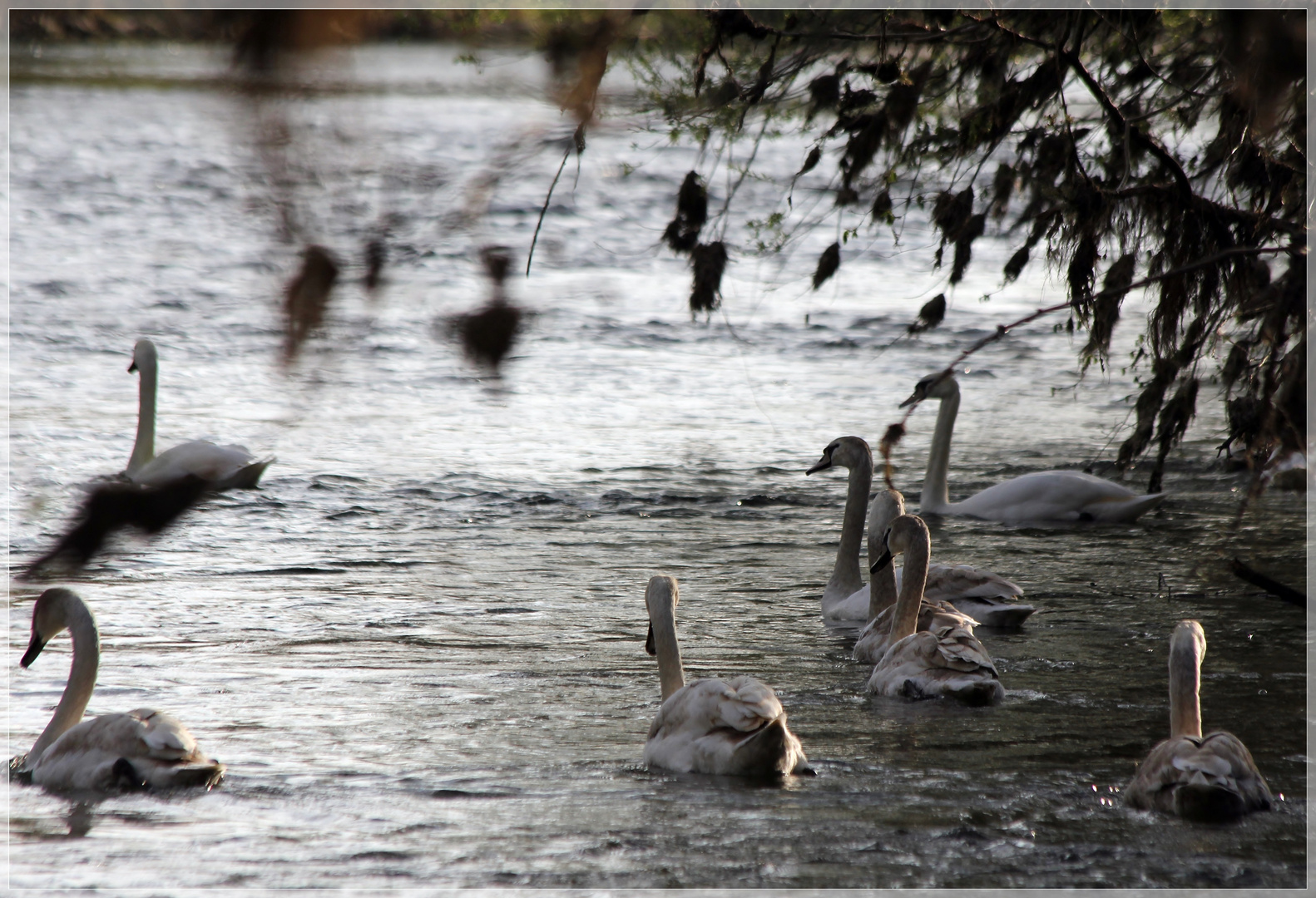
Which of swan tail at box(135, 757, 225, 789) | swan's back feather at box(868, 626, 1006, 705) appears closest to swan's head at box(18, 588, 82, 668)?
swan tail at box(135, 757, 225, 789)

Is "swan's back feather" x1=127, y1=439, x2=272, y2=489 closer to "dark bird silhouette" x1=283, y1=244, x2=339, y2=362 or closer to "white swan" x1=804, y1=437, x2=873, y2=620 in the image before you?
"white swan" x1=804, y1=437, x2=873, y2=620

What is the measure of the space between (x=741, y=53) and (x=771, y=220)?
33.2 inches

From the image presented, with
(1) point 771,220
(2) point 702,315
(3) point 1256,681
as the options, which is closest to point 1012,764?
(3) point 1256,681

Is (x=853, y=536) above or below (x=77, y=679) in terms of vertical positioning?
below

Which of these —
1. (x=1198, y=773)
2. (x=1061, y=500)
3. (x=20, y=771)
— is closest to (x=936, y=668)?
(x=1198, y=773)

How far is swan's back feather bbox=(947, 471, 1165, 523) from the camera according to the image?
34.6ft

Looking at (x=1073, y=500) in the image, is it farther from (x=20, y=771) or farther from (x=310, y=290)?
(x=310, y=290)

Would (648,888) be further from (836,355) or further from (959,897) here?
(836,355)

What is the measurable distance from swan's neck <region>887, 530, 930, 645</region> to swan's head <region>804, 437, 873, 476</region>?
1869 mm

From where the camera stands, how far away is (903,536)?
747 cm

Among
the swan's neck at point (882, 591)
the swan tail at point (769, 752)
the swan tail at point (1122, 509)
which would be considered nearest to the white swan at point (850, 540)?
the swan's neck at point (882, 591)

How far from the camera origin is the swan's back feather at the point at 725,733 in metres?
5.26

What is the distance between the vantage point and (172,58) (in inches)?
82.4

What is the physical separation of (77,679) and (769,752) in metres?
2.80
